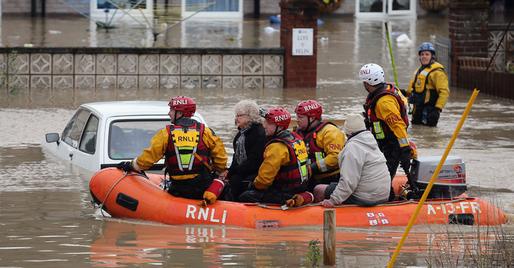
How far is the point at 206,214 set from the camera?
39.8 ft

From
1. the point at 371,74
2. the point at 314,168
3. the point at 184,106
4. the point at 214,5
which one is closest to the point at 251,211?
the point at 314,168

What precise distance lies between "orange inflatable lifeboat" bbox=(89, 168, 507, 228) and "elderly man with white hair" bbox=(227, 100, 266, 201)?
38cm

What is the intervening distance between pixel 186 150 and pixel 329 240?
2.38 m

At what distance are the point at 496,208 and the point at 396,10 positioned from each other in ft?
104

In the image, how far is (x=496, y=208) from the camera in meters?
12.6

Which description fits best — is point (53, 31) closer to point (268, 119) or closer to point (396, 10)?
point (396, 10)

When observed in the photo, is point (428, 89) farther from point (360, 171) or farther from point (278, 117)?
point (278, 117)

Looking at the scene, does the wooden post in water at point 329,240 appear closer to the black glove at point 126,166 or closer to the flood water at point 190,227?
the flood water at point 190,227

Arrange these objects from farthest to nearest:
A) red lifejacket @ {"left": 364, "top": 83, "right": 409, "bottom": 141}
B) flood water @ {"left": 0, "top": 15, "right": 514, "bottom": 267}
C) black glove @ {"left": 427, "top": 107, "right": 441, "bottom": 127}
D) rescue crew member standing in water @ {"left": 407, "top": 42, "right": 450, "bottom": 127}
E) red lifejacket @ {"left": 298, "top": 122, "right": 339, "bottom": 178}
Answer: black glove @ {"left": 427, "top": 107, "right": 441, "bottom": 127} → rescue crew member standing in water @ {"left": 407, "top": 42, "right": 450, "bottom": 127} → red lifejacket @ {"left": 364, "top": 83, "right": 409, "bottom": 141} → red lifejacket @ {"left": 298, "top": 122, "right": 339, "bottom": 178} → flood water @ {"left": 0, "top": 15, "right": 514, "bottom": 267}

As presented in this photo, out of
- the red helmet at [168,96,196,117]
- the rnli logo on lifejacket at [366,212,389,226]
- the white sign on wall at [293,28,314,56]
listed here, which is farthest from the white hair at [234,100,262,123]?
the white sign on wall at [293,28,314,56]

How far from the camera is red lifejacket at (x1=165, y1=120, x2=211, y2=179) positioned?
12.1 metres

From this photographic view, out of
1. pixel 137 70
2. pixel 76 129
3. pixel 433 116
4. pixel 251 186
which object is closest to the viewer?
pixel 251 186

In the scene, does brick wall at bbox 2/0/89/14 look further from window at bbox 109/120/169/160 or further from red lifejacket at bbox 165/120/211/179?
red lifejacket at bbox 165/120/211/179

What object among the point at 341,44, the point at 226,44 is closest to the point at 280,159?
the point at 226,44
